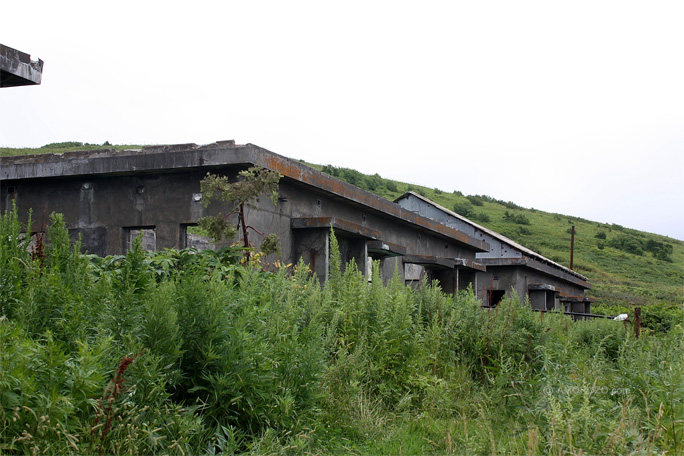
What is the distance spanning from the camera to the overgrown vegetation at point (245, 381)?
11.6ft

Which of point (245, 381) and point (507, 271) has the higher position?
point (507, 271)

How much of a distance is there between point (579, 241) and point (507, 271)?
53.3m

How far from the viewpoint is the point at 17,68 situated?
7336 millimetres

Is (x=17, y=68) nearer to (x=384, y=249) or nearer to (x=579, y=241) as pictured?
(x=384, y=249)

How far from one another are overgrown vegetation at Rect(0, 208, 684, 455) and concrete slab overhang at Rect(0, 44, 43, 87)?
2.35 metres

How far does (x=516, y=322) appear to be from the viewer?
27.3 ft

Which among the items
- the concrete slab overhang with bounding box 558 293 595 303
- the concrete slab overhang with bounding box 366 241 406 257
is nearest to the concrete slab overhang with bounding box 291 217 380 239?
the concrete slab overhang with bounding box 366 241 406 257

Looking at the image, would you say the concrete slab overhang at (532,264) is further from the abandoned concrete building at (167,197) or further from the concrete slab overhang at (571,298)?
the abandoned concrete building at (167,197)

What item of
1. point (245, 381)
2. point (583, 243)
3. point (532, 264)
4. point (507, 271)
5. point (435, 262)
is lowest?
point (245, 381)

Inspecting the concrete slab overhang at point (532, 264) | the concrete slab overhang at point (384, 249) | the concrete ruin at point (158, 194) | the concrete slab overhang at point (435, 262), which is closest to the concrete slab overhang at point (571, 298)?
the concrete slab overhang at point (532, 264)

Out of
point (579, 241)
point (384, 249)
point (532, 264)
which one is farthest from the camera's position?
point (579, 241)

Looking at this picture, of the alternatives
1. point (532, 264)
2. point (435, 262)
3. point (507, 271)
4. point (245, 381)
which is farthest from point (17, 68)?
point (532, 264)

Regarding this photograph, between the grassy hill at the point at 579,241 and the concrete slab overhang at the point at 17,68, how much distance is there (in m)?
46.7

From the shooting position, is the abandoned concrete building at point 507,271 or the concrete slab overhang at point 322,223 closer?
the concrete slab overhang at point 322,223
